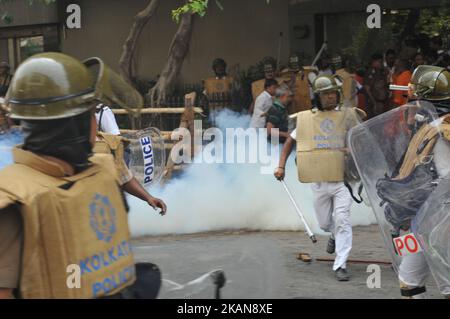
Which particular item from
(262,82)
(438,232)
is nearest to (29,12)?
(262,82)

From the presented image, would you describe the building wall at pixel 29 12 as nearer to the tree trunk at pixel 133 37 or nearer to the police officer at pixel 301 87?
the tree trunk at pixel 133 37

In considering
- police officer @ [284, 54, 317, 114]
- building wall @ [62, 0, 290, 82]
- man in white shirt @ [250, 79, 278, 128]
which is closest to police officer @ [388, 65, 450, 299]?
man in white shirt @ [250, 79, 278, 128]

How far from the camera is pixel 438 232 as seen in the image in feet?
13.9

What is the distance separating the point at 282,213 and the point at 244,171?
0.75m

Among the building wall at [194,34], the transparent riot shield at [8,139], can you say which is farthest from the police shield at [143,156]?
the building wall at [194,34]

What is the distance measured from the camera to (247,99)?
1242 centimetres

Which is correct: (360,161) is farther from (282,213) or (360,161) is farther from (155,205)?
(282,213)

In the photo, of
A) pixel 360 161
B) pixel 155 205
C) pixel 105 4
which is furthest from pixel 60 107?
pixel 105 4

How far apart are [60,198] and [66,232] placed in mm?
108

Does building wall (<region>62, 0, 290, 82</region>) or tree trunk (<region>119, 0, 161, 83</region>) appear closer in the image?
tree trunk (<region>119, 0, 161, 83</region>)

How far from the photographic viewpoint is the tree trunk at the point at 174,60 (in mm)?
11562

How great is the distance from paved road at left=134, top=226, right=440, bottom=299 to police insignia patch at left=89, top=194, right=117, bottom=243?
0.35m

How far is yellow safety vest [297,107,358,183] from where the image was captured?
23.0 feet

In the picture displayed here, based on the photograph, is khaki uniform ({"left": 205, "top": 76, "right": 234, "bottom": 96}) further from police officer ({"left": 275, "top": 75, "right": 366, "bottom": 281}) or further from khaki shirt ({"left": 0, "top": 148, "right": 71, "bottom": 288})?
khaki shirt ({"left": 0, "top": 148, "right": 71, "bottom": 288})
